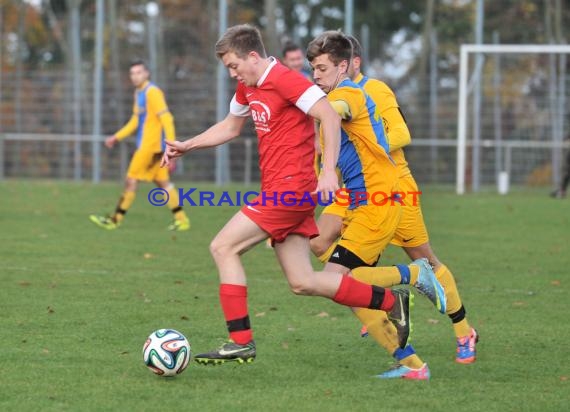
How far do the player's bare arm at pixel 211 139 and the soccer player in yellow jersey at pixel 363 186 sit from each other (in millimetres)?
534

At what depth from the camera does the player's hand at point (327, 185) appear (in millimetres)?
5758

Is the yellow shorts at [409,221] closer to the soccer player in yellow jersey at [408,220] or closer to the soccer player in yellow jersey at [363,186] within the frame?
the soccer player in yellow jersey at [408,220]

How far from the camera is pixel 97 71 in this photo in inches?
1003

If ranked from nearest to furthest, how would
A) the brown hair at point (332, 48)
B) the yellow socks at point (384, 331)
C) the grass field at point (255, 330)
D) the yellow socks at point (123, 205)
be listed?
the grass field at point (255, 330) → the yellow socks at point (384, 331) → the brown hair at point (332, 48) → the yellow socks at point (123, 205)

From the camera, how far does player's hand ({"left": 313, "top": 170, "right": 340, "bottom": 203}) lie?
5.76m

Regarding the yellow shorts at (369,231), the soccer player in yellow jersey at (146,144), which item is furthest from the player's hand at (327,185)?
the soccer player in yellow jersey at (146,144)

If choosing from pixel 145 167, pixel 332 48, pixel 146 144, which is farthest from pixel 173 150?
pixel 146 144

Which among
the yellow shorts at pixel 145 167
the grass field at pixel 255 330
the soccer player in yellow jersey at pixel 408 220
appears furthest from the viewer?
the yellow shorts at pixel 145 167

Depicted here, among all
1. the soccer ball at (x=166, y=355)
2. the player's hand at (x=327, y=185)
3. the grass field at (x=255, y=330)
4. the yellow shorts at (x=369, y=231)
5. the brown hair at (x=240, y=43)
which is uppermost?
the brown hair at (x=240, y=43)

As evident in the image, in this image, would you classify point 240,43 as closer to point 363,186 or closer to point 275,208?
point 275,208

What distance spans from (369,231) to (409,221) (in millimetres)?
461

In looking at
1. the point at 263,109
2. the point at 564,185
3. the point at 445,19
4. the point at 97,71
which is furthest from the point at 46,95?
the point at 263,109

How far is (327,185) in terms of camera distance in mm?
5770

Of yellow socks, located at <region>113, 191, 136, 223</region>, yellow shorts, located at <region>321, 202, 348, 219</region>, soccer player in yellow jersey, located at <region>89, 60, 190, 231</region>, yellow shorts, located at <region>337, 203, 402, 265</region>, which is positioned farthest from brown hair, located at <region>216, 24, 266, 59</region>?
yellow socks, located at <region>113, 191, 136, 223</region>
